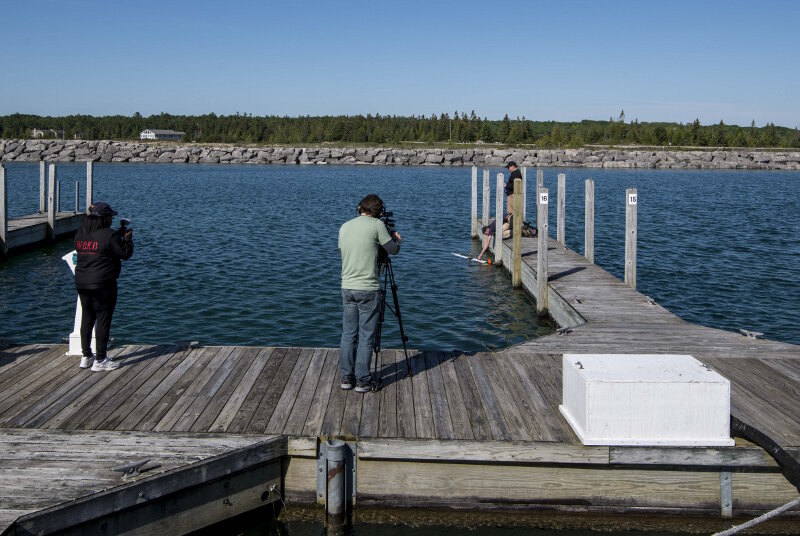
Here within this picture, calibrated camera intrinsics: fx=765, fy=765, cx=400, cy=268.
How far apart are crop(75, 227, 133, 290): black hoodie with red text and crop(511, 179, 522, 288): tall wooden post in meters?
9.88

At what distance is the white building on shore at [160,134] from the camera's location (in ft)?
416

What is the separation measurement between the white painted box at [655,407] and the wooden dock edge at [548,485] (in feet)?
0.91

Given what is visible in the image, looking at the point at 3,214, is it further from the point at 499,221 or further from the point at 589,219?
the point at 589,219

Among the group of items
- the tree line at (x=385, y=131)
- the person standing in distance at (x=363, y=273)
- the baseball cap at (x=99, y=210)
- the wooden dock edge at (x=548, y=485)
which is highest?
the tree line at (x=385, y=131)

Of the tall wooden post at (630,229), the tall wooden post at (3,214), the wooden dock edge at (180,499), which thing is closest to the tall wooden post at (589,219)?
the tall wooden post at (630,229)

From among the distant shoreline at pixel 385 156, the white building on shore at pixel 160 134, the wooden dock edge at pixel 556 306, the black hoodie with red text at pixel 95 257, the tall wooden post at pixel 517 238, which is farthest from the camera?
the white building on shore at pixel 160 134

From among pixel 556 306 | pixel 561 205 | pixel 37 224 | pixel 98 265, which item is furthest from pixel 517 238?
pixel 37 224

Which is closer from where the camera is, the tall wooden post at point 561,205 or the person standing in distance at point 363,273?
the person standing in distance at point 363,273

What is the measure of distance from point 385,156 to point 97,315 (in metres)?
81.1

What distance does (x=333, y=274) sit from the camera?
18391mm

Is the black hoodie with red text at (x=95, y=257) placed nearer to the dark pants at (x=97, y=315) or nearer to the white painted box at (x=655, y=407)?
the dark pants at (x=97, y=315)

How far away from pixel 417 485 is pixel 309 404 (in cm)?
136

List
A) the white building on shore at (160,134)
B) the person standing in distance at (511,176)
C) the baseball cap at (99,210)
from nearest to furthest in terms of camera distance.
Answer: the baseball cap at (99,210) → the person standing in distance at (511,176) → the white building on shore at (160,134)

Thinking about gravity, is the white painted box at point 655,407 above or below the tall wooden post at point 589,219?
below
